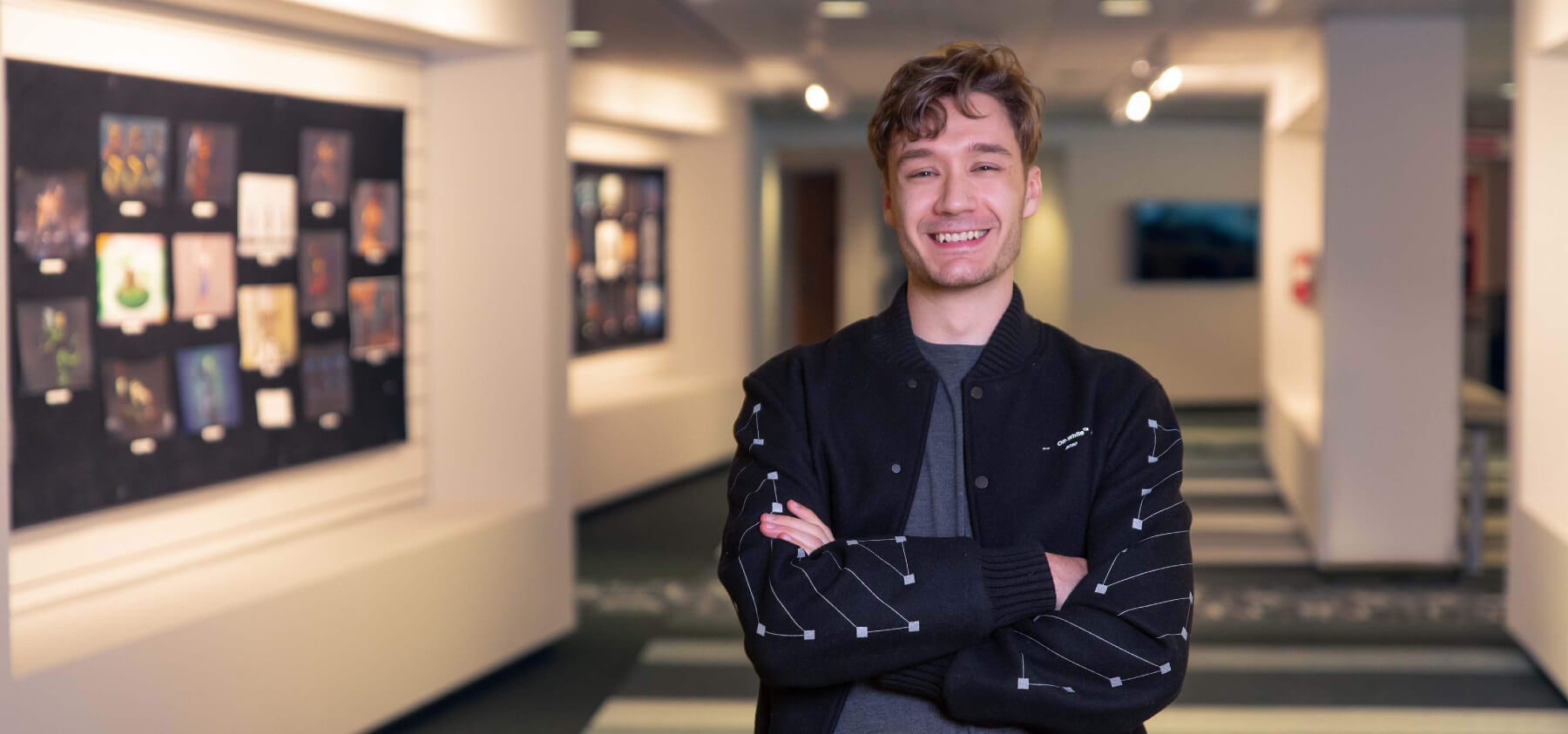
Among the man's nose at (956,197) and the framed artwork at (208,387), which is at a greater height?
the man's nose at (956,197)

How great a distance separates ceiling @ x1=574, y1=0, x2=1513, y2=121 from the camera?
7.39 meters

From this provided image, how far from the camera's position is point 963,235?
1.93m

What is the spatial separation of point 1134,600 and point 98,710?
2754 mm

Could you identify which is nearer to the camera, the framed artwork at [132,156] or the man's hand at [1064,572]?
the man's hand at [1064,572]

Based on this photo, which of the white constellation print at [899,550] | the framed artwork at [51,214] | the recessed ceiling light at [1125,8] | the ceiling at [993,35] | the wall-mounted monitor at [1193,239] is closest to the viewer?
the white constellation print at [899,550]

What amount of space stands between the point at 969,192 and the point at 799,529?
0.49 m

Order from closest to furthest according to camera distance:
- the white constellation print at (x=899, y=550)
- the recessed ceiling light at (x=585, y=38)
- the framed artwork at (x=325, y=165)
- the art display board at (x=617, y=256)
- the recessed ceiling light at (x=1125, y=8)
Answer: the white constellation print at (x=899, y=550) < the framed artwork at (x=325, y=165) < the recessed ceiling light at (x=1125, y=8) < the recessed ceiling light at (x=585, y=38) < the art display board at (x=617, y=256)

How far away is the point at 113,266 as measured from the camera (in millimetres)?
4199

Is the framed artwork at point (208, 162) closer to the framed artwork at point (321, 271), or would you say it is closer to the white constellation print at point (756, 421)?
the framed artwork at point (321, 271)

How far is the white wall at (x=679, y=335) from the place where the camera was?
9.77m

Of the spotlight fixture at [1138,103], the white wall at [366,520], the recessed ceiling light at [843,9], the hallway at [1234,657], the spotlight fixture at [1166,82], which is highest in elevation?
the recessed ceiling light at [843,9]

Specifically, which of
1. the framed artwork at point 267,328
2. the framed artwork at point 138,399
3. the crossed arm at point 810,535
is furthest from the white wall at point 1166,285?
the crossed arm at point 810,535

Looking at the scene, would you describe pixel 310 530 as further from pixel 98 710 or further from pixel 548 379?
pixel 98 710

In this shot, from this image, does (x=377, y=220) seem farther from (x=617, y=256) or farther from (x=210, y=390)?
(x=617, y=256)
